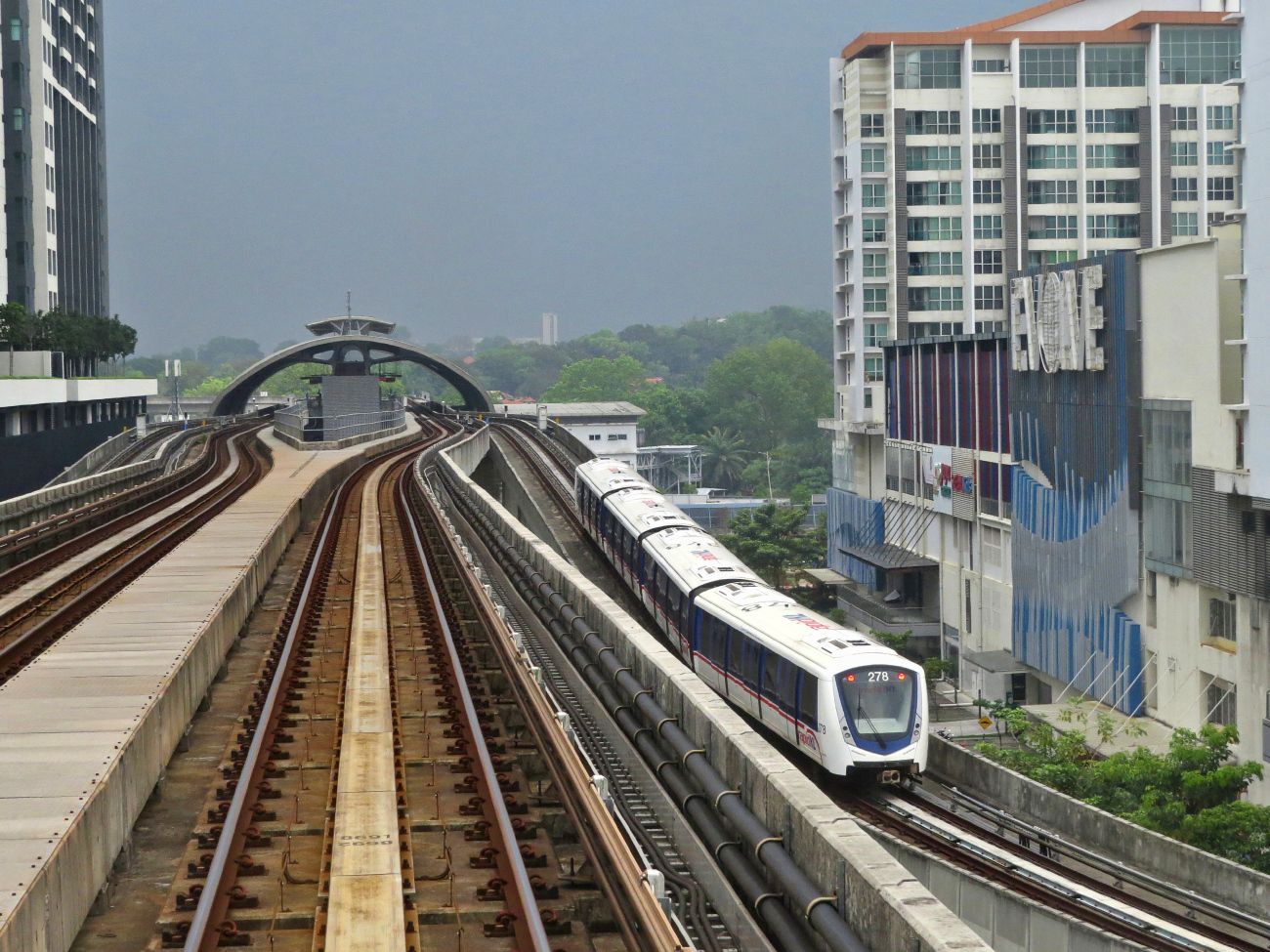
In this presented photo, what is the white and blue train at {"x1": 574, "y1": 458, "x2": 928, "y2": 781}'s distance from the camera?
2277 cm

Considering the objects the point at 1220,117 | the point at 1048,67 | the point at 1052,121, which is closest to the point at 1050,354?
the point at 1052,121

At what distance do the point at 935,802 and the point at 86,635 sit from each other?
47.6 feet

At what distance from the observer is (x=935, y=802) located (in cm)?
2484

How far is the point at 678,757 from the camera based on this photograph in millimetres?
15938

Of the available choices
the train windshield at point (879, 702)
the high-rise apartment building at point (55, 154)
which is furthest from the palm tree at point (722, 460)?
the train windshield at point (879, 702)

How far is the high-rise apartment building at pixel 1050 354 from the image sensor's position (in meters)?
42.8

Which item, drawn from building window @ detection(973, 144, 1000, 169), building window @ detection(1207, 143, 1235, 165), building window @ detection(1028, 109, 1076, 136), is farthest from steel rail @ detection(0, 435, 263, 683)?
building window @ detection(1207, 143, 1235, 165)

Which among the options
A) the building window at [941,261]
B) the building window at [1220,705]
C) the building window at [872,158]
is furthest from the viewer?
the building window at [941,261]

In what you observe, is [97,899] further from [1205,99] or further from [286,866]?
[1205,99]

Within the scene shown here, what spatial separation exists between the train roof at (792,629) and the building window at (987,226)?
6016 centimetres

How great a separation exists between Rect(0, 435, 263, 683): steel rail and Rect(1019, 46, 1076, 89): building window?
176ft

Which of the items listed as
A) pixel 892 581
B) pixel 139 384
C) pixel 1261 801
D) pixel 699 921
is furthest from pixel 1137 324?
pixel 139 384

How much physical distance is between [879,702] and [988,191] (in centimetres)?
6662

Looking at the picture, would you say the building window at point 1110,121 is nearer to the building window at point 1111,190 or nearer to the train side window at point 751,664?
the building window at point 1111,190
